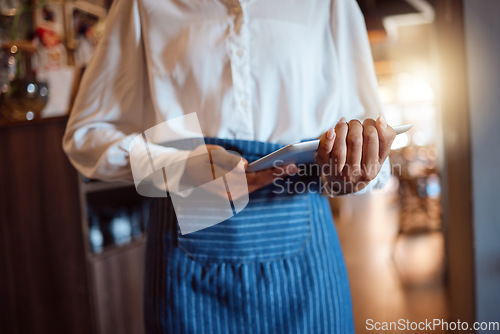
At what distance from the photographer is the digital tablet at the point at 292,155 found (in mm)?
463

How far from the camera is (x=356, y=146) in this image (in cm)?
47

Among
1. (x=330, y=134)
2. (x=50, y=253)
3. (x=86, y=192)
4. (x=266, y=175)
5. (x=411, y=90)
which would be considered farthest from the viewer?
(x=411, y=90)

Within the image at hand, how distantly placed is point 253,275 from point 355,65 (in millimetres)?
401

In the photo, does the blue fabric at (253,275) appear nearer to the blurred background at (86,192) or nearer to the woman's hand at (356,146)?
the woman's hand at (356,146)

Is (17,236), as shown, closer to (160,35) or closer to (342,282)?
(160,35)

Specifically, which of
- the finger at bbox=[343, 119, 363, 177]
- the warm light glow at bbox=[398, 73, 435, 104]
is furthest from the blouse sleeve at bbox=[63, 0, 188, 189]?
the warm light glow at bbox=[398, 73, 435, 104]

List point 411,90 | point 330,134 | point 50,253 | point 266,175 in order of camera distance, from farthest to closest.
Result: point 411,90 < point 50,253 < point 266,175 < point 330,134

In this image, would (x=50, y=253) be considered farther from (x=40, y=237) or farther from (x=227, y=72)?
(x=227, y=72)

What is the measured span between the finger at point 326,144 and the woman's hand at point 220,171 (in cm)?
8

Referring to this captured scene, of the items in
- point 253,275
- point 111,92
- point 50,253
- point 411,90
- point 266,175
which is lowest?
point 50,253

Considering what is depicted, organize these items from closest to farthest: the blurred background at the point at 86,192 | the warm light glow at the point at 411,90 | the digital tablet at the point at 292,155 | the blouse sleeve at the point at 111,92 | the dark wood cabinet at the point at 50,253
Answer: the digital tablet at the point at 292,155
the blouse sleeve at the point at 111,92
the blurred background at the point at 86,192
the dark wood cabinet at the point at 50,253
the warm light glow at the point at 411,90

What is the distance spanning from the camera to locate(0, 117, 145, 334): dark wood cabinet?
4.29ft

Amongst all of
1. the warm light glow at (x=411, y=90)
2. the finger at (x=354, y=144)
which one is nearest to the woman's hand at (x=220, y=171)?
the finger at (x=354, y=144)

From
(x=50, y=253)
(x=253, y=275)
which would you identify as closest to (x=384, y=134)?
(x=253, y=275)
